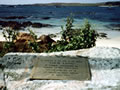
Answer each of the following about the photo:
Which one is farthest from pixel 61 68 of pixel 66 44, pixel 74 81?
pixel 66 44

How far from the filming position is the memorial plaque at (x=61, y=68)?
2.92 m

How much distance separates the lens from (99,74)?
3006mm

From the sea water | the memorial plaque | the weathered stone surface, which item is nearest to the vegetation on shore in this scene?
the sea water

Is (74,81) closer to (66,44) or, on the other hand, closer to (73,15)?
(66,44)

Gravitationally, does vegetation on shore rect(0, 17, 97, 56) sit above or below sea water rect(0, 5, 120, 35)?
above

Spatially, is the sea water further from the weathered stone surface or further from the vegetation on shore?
the weathered stone surface

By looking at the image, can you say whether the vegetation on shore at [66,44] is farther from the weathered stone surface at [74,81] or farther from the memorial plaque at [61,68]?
the memorial plaque at [61,68]

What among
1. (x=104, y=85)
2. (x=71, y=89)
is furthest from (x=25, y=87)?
(x=104, y=85)

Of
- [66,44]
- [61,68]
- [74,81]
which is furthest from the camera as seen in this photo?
[66,44]

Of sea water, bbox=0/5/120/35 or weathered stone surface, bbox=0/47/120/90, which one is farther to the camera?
sea water, bbox=0/5/120/35

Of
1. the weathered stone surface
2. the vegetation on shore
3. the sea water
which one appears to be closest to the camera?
the weathered stone surface

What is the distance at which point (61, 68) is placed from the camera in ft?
10.2

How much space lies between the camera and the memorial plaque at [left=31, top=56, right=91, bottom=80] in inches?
115

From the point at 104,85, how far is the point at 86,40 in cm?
252
